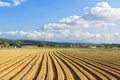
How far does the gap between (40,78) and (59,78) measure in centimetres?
90

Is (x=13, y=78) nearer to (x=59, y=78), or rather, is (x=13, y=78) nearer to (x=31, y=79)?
(x=31, y=79)

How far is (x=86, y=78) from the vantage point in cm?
1482

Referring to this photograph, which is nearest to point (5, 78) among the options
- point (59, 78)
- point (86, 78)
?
point (59, 78)

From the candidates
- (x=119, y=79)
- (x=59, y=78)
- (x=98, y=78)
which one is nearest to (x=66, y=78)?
(x=59, y=78)

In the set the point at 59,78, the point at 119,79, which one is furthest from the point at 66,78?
the point at 119,79

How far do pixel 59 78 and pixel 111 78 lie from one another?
8.41ft

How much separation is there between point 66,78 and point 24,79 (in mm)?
1976

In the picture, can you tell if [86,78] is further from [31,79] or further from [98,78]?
[31,79]

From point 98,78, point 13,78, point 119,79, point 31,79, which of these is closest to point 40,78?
point 31,79

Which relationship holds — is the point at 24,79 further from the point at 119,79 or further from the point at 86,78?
the point at 119,79

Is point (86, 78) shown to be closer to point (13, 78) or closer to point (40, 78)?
point (40, 78)

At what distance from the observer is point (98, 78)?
14992 mm

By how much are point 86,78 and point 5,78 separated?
3915mm

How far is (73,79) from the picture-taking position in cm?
1446
